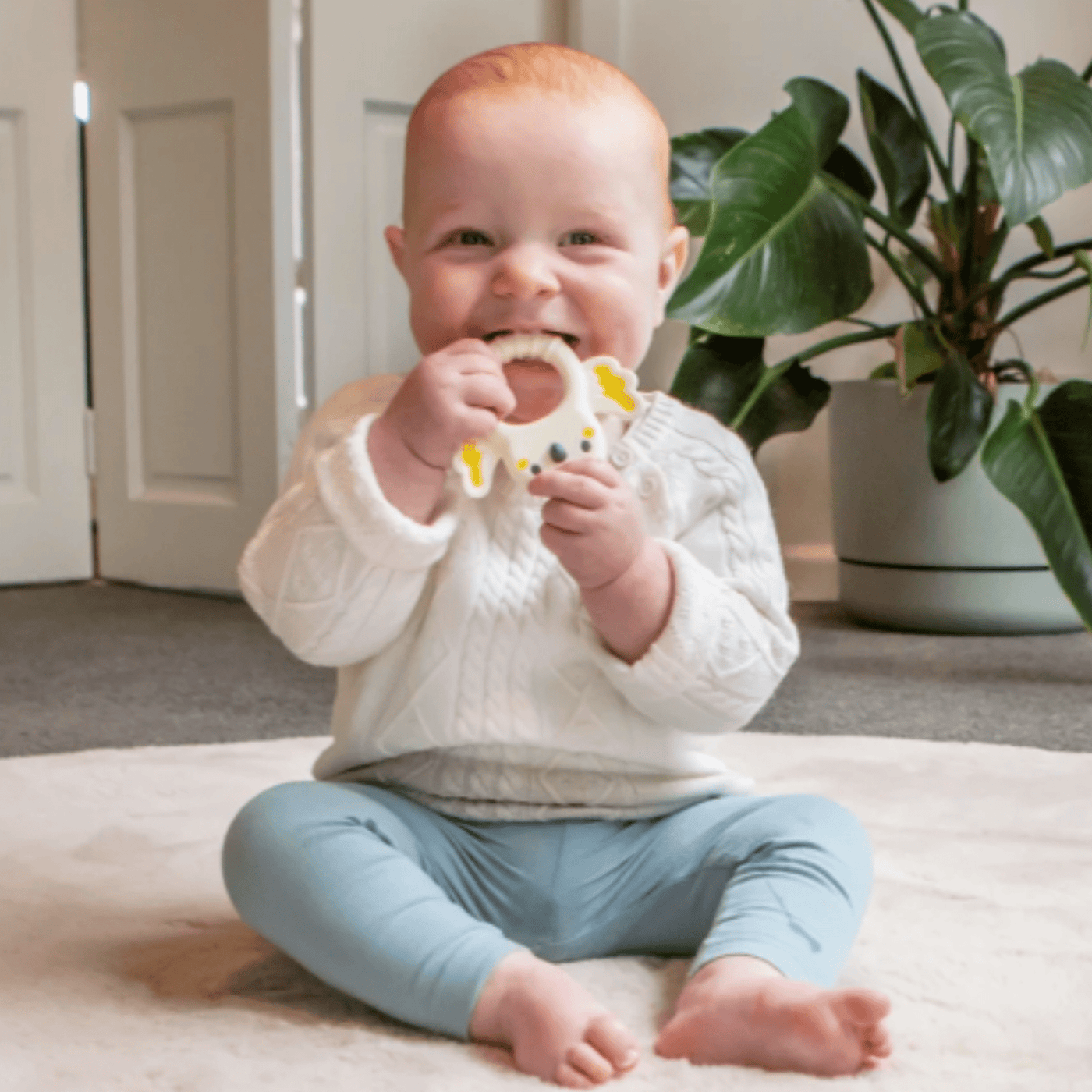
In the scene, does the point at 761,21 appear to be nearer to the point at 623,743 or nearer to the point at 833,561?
the point at 833,561

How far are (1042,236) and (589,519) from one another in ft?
4.91

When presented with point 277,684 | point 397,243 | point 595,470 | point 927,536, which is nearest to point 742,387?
point 927,536

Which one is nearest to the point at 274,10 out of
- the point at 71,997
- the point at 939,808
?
the point at 939,808

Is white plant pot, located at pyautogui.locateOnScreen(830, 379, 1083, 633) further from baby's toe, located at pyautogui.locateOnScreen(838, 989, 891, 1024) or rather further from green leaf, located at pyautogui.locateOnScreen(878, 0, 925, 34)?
baby's toe, located at pyautogui.locateOnScreen(838, 989, 891, 1024)

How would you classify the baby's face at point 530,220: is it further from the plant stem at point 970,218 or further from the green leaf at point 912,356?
the plant stem at point 970,218

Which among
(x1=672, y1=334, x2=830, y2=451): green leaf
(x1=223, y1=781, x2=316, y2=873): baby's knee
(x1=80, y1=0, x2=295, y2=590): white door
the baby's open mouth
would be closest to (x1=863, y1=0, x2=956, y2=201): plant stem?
(x1=672, y1=334, x2=830, y2=451): green leaf

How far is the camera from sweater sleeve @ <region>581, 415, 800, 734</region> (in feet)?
2.60

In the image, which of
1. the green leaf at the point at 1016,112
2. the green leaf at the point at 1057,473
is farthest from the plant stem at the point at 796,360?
the green leaf at the point at 1016,112

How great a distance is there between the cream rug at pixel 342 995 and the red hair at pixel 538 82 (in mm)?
457

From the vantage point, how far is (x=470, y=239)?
0.81m

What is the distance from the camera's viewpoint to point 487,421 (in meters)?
0.75

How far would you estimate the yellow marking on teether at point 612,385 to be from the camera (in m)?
0.79

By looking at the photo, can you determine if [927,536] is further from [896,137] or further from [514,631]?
[514,631]

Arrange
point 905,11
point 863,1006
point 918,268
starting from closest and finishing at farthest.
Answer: point 863,1006 → point 905,11 → point 918,268
